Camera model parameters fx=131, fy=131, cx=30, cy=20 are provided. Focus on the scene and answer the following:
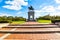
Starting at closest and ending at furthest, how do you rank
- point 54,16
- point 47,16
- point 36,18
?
1. point 54,16
2. point 47,16
3. point 36,18

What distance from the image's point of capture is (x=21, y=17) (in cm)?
3622

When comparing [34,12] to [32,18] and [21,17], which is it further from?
[21,17]

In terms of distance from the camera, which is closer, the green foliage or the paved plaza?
the paved plaza

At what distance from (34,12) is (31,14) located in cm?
124

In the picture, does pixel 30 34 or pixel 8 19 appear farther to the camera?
pixel 8 19

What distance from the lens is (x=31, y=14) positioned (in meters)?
39.6

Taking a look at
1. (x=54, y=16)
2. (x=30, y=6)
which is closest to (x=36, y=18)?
(x=30, y=6)

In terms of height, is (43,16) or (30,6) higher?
(30,6)

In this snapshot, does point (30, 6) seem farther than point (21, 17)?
Yes

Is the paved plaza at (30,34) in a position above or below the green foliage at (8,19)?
below

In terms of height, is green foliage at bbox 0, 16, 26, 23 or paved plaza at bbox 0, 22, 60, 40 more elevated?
green foliage at bbox 0, 16, 26, 23

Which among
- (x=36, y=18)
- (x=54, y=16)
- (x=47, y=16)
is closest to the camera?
(x=54, y=16)

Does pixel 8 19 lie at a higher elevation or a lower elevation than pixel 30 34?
higher

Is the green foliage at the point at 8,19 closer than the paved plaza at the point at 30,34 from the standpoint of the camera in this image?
No
